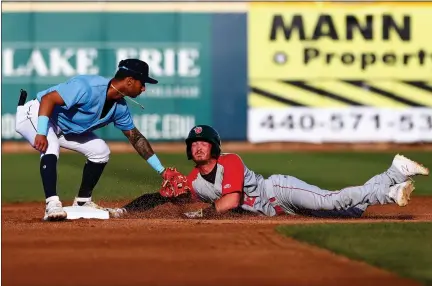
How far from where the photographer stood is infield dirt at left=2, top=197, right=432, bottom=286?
21.4 feet

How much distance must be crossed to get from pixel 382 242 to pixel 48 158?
3015 mm

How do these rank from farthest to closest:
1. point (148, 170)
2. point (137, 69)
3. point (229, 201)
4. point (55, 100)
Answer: point (148, 170), point (137, 69), point (55, 100), point (229, 201)

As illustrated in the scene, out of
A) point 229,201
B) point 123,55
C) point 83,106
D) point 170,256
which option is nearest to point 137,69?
point 83,106

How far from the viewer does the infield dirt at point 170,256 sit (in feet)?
21.4

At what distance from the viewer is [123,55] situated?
20875mm

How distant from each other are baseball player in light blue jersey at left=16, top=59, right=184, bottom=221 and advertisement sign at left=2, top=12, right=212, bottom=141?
10.3 meters

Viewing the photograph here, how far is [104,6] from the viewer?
68.7 ft

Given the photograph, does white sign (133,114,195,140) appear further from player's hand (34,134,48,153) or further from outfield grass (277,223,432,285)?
outfield grass (277,223,432,285)

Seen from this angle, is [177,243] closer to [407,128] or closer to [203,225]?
[203,225]

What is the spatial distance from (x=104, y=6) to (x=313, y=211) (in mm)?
11564

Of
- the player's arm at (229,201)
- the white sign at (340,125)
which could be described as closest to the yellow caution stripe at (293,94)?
the white sign at (340,125)

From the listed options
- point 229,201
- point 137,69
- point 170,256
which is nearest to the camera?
point 170,256

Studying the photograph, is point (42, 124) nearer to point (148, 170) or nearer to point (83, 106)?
point (83, 106)

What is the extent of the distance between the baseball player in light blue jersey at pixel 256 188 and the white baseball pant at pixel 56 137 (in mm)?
850
